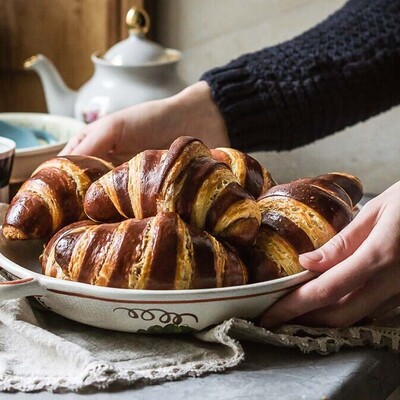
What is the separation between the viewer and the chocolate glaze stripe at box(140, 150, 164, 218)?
658 mm

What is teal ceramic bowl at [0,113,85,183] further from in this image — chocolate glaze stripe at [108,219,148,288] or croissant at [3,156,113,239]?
chocolate glaze stripe at [108,219,148,288]

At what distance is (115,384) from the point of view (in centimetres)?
59

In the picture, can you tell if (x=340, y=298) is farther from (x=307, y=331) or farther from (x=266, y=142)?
(x=266, y=142)

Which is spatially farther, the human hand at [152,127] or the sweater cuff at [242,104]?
the sweater cuff at [242,104]

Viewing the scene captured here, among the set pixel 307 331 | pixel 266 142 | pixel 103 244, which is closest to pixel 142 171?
pixel 103 244

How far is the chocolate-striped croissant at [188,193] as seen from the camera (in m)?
0.65

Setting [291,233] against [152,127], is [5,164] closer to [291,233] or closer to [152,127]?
[152,127]

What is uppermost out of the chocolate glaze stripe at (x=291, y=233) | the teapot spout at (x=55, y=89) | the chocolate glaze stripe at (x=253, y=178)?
the chocolate glaze stripe at (x=253, y=178)

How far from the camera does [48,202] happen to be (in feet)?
2.36

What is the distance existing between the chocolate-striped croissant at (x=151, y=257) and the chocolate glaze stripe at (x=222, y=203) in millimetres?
26

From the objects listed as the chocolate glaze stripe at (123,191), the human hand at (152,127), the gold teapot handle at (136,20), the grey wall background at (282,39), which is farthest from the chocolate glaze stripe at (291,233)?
the grey wall background at (282,39)

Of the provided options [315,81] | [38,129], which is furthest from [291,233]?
[38,129]

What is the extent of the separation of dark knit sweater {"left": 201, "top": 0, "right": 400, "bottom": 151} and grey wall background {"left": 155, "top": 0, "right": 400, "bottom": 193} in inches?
21.4

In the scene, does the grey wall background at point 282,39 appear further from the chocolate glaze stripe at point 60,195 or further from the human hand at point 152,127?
the chocolate glaze stripe at point 60,195
